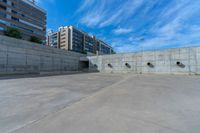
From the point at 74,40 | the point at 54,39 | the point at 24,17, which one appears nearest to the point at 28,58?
the point at 24,17

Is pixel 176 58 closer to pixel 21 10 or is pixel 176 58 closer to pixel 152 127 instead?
pixel 152 127

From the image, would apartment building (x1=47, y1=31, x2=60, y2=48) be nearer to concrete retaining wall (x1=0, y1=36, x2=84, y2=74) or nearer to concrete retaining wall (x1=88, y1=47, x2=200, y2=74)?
concrete retaining wall (x1=0, y1=36, x2=84, y2=74)

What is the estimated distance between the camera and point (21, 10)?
122ft

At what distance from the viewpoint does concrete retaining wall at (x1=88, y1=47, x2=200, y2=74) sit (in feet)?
42.5

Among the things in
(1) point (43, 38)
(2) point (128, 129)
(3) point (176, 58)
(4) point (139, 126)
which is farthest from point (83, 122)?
(1) point (43, 38)

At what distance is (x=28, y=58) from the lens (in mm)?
14211

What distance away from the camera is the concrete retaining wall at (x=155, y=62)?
13.0m

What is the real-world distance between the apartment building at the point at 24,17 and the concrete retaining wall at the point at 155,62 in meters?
34.1

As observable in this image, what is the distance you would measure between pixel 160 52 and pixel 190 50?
337 cm

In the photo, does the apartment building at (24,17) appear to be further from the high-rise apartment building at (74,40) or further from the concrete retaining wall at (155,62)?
the concrete retaining wall at (155,62)

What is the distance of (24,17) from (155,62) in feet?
154

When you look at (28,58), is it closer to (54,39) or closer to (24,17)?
(24,17)

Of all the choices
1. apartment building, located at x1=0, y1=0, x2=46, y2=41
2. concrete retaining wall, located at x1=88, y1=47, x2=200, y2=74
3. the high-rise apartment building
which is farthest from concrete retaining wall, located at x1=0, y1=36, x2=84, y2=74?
the high-rise apartment building

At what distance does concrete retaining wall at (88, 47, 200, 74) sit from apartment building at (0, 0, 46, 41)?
34.1 meters
